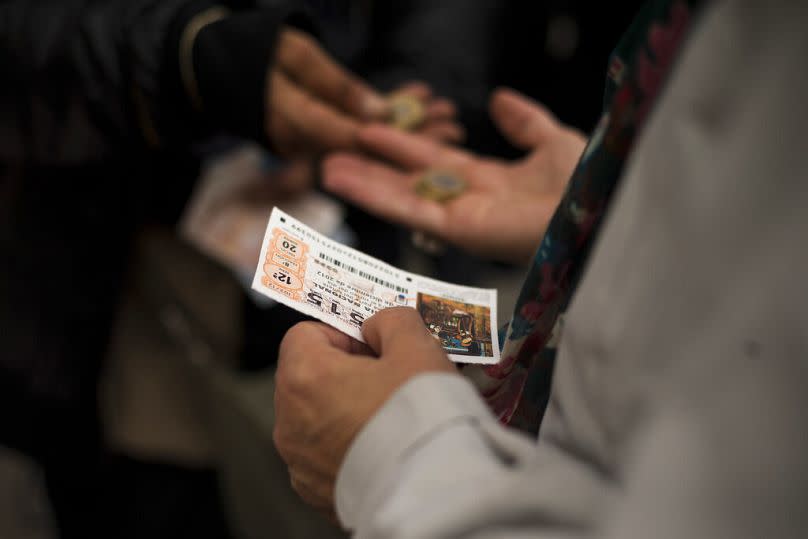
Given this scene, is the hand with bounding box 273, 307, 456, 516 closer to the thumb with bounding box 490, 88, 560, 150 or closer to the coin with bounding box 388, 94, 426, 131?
the thumb with bounding box 490, 88, 560, 150

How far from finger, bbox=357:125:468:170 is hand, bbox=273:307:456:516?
1.86ft

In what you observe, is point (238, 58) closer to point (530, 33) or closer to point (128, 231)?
point (128, 231)

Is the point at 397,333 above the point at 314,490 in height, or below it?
above

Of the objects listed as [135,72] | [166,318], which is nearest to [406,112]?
[135,72]

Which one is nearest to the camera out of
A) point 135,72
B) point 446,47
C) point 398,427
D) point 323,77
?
point 398,427

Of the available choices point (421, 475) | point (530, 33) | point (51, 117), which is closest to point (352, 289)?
point (421, 475)

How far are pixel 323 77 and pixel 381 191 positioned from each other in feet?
0.81

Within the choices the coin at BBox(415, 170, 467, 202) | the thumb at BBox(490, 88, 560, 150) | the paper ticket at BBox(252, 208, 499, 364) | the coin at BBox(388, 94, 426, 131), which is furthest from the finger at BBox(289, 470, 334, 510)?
the coin at BBox(388, 94, 426, 131)

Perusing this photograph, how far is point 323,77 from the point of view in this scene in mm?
952

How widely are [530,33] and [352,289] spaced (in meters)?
1.14

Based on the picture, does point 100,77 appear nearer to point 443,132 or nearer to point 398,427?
point 443,132

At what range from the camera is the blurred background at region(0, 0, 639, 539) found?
3.00 feet

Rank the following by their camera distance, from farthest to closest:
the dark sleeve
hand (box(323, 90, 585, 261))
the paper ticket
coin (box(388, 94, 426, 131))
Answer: the dark sleeve < coin (box(388, 94, 426, 131)) < hand (box(323, 90, 585, 261)) < the paper ticket

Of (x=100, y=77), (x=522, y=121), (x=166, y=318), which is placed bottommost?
(x=166, y=318)
